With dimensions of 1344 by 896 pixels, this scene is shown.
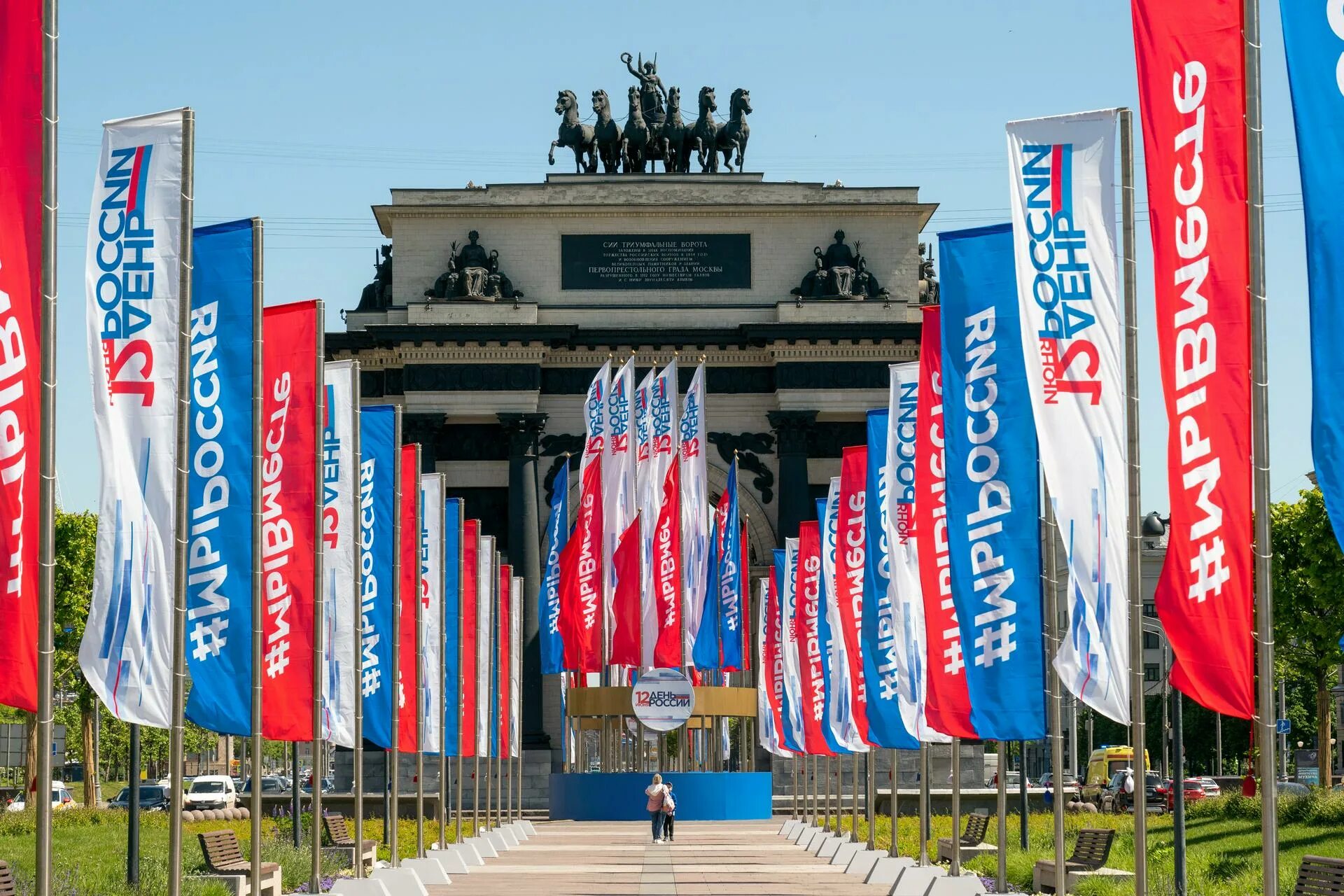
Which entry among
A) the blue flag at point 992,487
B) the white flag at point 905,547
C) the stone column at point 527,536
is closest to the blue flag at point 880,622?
the white flag at point 905,547

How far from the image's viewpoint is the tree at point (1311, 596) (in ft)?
207

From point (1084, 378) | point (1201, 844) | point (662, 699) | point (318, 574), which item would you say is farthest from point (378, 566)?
point (1201, 844)

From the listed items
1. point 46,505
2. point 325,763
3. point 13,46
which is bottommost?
point 325,763

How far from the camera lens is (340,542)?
30.0 metres

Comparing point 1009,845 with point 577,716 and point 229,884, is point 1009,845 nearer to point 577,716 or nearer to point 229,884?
point 229,884

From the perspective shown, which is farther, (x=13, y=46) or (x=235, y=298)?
(x=235, y=298)

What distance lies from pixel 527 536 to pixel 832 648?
153 feet

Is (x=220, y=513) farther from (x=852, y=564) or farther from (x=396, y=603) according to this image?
(x=852, y=564)

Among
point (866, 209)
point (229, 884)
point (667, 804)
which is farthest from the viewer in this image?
point (866, 209)

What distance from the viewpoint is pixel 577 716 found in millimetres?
62156

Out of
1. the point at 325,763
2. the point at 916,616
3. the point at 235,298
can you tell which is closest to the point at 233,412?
the point at 235,298

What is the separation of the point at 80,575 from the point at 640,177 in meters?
27.7

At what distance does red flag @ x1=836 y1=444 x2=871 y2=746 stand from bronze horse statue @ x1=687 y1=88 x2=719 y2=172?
54.3 meters

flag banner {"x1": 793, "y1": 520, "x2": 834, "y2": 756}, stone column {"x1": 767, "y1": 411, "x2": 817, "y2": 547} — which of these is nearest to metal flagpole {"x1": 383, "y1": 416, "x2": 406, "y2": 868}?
flag banner {"x1": 793, "y1": 520, "x2": 834, "y2": 756}
